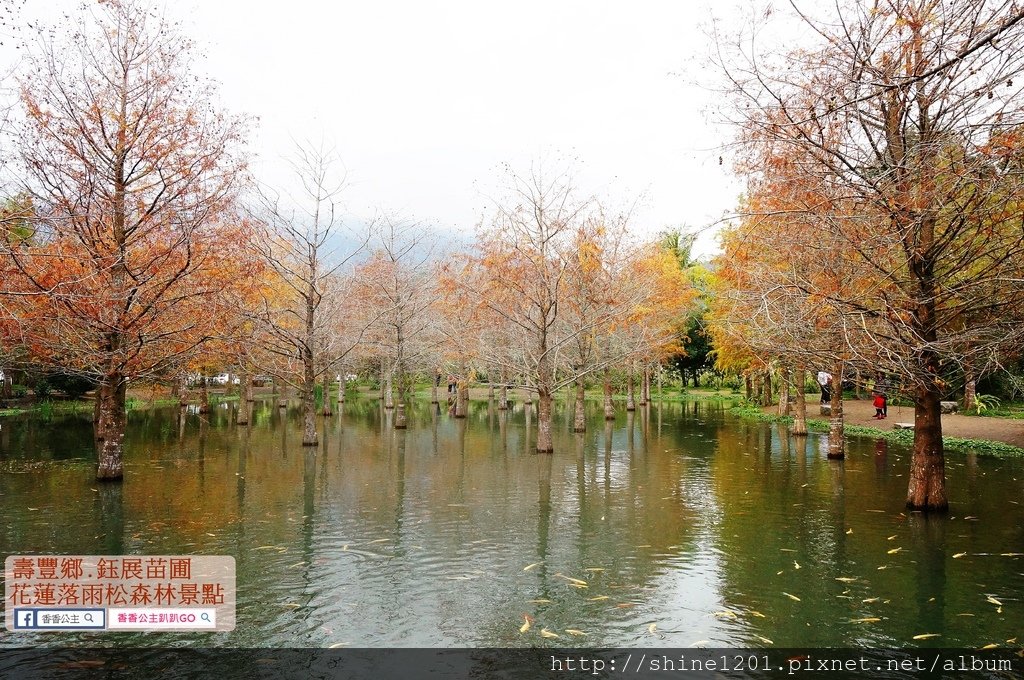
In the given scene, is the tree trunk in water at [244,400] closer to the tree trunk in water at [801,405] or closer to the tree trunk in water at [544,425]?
the tree trunk in water at [544,425]

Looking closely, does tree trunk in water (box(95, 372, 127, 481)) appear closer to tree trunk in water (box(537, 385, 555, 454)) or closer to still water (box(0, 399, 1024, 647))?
still water (box(0, 399, 1024, 647))

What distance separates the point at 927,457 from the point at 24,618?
46.4 feet

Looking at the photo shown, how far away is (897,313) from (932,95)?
3342 millimetres

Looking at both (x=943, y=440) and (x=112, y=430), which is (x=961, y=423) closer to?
(x=943, y=440)

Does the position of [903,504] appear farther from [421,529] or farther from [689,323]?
[689,323]

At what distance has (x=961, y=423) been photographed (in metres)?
26.9

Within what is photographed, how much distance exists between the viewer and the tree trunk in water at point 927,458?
1193cm

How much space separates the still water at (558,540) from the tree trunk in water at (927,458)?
1.67 feet

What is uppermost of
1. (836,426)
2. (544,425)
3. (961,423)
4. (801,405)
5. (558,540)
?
(801,405)

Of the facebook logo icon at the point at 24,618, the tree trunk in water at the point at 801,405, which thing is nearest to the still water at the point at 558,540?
the facebook logo icon at the point at 24,618

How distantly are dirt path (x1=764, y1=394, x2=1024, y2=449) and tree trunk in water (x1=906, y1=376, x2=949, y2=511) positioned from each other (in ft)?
41.6

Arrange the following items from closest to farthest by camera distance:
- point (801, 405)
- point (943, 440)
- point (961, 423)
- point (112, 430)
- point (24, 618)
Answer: point (24, 618) → point (112, 430) → point (943, 440) → point (801, 405) → point (961, 423)

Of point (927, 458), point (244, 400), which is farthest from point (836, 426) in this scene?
point (244, 400)

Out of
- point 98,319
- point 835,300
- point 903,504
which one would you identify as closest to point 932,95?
point 835,300
